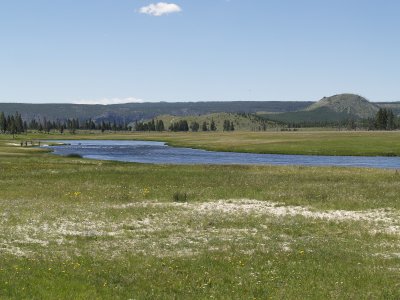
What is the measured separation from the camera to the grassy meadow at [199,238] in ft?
57.2

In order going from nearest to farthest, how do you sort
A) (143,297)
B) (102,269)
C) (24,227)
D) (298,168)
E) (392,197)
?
(143,297) < (102,269) < (24,227) < (392,197) < (298,168)

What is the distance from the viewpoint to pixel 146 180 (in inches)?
2090

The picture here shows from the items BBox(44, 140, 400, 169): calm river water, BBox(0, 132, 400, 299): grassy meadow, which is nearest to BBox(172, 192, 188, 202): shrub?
BBox(0, 132, 400, 299): grassy meadow

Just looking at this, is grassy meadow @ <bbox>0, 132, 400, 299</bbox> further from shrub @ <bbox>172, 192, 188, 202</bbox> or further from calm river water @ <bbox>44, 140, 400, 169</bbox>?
calm river water @ <bbox>44, 140, 400, 169</bbox>

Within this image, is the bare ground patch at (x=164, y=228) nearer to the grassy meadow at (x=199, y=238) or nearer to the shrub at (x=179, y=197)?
the grassy meadow at (x=199, y=238)

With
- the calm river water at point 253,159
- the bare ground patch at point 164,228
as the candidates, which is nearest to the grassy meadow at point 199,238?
the bare ground patch at point 164,228

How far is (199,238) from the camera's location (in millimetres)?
26625

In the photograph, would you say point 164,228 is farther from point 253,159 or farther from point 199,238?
point 253,159

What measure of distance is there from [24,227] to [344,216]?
20.7 m

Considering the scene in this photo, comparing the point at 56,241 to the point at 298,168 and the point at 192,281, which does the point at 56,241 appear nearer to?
the point at 192,281

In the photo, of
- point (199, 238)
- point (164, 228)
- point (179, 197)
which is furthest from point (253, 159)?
point (199, 238)

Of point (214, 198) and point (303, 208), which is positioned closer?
point (303, 208)

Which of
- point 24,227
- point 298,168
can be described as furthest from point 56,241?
point 298,168

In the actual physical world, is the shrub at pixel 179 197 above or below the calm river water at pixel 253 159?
above
